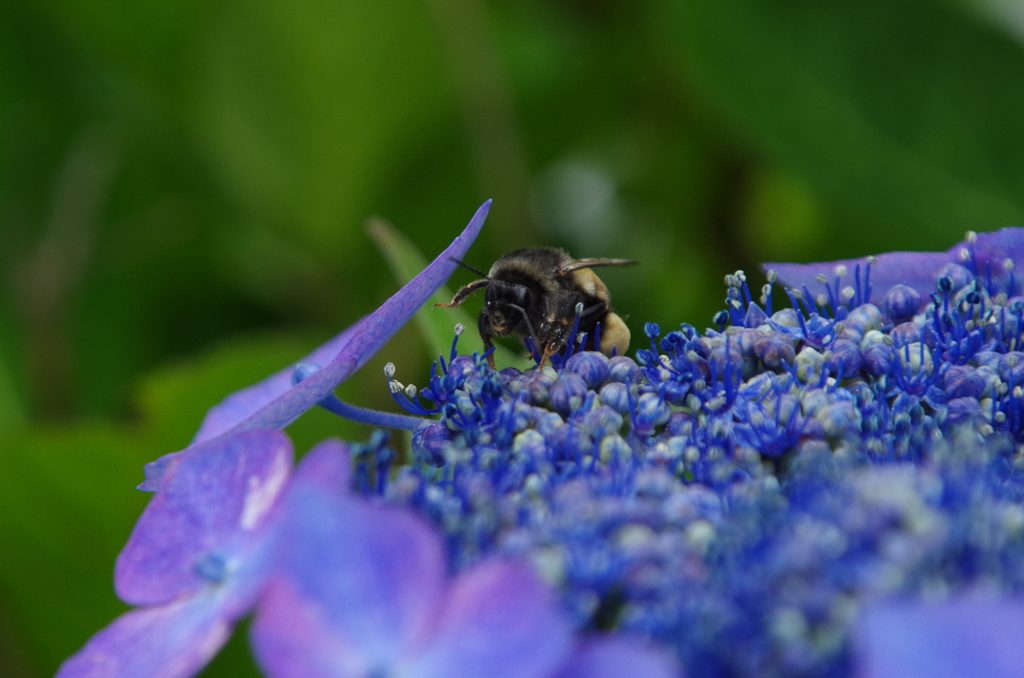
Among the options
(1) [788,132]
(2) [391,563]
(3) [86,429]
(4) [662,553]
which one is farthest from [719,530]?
(1) [788,132]

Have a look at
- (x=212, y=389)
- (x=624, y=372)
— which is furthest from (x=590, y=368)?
(x=212, y=389)

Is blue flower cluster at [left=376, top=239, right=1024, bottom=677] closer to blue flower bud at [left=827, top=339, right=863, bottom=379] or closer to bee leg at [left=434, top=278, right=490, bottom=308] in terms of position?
blue flower bud at [left=827, top=339, right=863, bottom=379]

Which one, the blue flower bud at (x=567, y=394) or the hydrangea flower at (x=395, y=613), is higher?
the hydrangea flower at (x=395, y=613)

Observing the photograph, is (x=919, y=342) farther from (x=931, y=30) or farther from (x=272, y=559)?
(x=931, y=30)

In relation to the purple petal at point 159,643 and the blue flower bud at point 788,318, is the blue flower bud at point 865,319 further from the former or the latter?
the purple petal at point 159,643

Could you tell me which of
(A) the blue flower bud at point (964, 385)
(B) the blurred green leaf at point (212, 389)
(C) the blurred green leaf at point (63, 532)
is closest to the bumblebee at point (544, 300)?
(A) the blue flower bud at point (964, 385)
